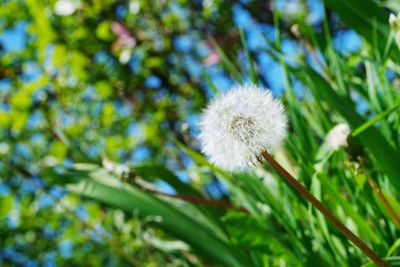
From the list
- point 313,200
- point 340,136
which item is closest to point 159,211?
point 340,136

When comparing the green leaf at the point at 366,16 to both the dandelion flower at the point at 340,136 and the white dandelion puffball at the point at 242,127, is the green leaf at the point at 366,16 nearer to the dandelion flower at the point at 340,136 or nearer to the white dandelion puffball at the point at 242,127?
the dandelion flower at the point at 340,136

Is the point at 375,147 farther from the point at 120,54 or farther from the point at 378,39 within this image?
the point at 120,54

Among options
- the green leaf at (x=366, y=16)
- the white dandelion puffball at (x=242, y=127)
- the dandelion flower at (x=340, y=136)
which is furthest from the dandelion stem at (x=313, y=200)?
the green leaf at (x=366, y=16)

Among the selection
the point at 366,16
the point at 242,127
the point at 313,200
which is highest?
the point at 366,16

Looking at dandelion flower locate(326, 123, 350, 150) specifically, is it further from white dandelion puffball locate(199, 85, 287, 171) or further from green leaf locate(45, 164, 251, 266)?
green leaf locate(45, 164, 251, 266)

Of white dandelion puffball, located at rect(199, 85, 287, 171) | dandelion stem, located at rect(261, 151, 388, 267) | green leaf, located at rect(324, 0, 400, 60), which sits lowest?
dandelion stem, located at rect(261, 151, 388, 267)

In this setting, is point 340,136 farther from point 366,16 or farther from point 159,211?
point 159,211

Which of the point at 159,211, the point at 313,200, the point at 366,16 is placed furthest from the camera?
the point at 159,211

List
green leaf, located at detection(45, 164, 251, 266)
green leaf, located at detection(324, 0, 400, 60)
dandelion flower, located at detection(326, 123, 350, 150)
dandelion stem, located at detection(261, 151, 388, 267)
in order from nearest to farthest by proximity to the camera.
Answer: dandelion stem, located at detection(261, 151, 388, 267) < dandelion flower, located at detection(326, 123, 350, 150) < green leaf, located at detection(324, 0, 400, 60) < green leaf, located at detection(45, 164, 251, 266)

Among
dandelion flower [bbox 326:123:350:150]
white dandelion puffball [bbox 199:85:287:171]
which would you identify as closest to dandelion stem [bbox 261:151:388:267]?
white dandelion puffball [bbox 199:85:287:171]
